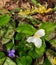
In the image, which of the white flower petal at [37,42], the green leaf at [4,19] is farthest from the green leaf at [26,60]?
the green leaf at [4,19]

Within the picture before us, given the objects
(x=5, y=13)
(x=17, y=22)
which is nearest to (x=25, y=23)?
(x=17, y=22)

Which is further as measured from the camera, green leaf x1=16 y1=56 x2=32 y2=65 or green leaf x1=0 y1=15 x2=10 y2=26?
green leaf x1=0 y1=15 x2=10 y2=26

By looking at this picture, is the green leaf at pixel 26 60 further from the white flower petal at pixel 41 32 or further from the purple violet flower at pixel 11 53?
the white flower petal at pixel 41 32

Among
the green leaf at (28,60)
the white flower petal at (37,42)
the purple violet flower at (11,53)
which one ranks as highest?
the white flower petal at (37,42)

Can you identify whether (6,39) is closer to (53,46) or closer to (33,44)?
(33,44)

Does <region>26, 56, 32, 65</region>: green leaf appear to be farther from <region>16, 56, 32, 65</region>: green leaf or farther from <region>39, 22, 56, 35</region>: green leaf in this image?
<region>39, 22, 56, 35</region>: green leaf

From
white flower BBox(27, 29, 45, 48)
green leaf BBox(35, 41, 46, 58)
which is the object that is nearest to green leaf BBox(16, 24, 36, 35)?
white flower BBox(27, 29, 45, 48)
